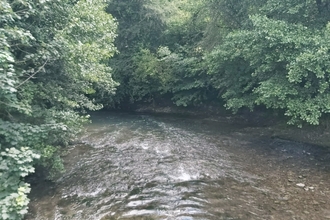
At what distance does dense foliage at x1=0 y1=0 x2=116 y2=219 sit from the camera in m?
4.58

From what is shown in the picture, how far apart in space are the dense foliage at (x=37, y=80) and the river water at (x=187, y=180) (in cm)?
117

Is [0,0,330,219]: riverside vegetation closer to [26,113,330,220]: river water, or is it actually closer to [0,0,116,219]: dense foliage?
[0,0,116,219]: dense foliage

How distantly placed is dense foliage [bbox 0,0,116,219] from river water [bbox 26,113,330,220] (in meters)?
1.17

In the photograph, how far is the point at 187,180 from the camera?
7.79 metres

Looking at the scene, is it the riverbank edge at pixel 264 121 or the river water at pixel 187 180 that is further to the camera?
the riverbank edge at pixel 264 121

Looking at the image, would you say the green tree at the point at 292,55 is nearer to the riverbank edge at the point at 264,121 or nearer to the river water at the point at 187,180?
the riverbank edge at the point at 264,121

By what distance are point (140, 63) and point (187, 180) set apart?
13.3 metres

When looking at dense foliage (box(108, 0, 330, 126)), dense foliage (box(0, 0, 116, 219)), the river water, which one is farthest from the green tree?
dense foliage (box(0, 0, 116, 219))

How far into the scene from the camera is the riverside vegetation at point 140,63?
18.2 ft

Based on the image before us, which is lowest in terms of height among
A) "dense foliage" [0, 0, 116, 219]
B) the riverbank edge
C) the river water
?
the river water

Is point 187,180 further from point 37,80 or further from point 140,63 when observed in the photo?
point 140,63

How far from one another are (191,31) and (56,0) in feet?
45.6

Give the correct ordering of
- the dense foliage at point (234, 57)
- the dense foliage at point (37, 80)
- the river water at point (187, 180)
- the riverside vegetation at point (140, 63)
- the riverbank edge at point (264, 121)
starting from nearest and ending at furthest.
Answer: the dense foliage at point (37, 80)
the riverside vegetation at point (140, 63)
the river water at point (187, 180)
the dense foliage at point (234, 57)
the riverbank edge at point (264, 121)

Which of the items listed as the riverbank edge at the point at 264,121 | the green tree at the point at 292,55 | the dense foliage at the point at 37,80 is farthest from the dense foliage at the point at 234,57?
the dense foliage at the point at 37,80
